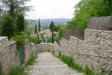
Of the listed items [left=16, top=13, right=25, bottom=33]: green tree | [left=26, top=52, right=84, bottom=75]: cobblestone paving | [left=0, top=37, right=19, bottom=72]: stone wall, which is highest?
[left=16, top=13, right=25, bottom=33]: green tree

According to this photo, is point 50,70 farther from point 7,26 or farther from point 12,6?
point 12,6

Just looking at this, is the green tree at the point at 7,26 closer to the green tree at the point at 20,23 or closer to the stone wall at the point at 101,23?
the green tree at the point at 20,23

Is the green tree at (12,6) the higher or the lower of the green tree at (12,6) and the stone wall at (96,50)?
the higher

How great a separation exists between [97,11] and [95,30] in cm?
408

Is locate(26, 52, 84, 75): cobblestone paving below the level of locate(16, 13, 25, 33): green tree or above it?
below

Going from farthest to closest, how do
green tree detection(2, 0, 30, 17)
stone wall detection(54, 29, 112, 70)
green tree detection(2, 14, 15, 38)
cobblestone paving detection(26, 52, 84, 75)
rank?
green tree detection(2, 0, 30, 17) < green tree detection(2, 14, 15, 38) < cobblestone paving detection(26, 52, 84, 75) < stone wall detection(54, 29, 112, 70)

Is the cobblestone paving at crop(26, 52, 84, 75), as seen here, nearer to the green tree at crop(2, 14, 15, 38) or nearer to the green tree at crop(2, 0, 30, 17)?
the green tree at crop(2, 14, 15, 38)

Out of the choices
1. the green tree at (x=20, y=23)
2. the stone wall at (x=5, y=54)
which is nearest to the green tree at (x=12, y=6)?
the green tree at (x=20, y=23)

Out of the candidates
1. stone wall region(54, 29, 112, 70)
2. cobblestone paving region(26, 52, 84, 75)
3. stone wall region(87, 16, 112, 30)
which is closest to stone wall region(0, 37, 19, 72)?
cobblestone paving region(26, 52, 84, 75)

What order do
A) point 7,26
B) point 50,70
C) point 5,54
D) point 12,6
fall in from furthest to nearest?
1. point 12,6
2. point 7,26
3. point 50,70
4. point 5,54

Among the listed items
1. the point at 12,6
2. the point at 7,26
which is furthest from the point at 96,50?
the point at 12,6

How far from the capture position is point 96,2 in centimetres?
1143

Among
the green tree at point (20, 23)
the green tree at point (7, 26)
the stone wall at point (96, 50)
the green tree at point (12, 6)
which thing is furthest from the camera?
the green tree at point (12, 6)

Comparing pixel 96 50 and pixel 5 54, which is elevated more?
pixel 96 50
